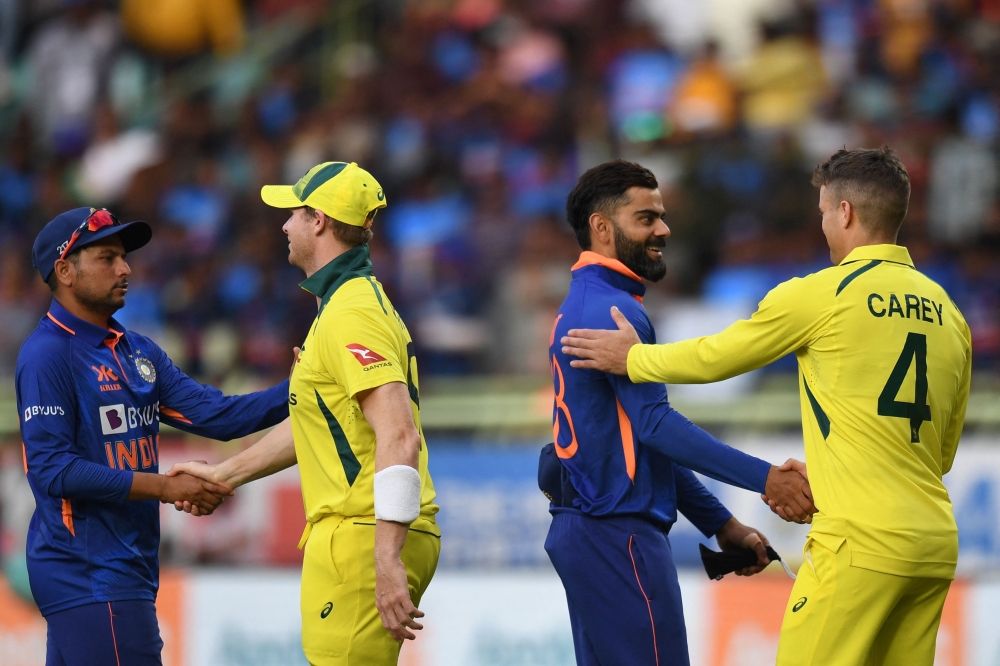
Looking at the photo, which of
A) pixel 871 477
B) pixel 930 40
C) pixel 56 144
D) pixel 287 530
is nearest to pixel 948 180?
pixel 930 40

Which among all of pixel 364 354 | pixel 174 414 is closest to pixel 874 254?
pixel 364 354

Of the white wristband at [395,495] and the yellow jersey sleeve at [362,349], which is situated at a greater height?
the yellow jersey sleeve at [362,349]

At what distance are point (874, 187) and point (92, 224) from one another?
290cm

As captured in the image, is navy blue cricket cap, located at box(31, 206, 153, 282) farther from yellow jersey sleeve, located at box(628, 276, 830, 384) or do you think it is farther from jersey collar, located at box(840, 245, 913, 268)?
jersey collar, located at box(840, 245, 913, 268)

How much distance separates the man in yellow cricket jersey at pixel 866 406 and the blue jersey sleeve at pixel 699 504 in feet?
2.64

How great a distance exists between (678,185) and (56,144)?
7338 millimetres

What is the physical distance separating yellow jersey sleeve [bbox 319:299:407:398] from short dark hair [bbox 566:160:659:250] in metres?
0.91

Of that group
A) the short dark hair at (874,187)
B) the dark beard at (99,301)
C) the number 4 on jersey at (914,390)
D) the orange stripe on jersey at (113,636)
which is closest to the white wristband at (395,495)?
the orange stripe on jersey at (113,636)

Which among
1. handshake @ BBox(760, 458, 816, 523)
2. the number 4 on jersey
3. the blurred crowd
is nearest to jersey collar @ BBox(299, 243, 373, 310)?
handshake @ BBox(760, 458, 816, 523)

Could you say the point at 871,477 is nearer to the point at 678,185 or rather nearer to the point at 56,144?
the point at 678,185

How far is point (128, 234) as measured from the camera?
5262 millimetres

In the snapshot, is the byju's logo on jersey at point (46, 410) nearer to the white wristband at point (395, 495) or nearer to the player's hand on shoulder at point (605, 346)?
the white wristband at point (395, 495)

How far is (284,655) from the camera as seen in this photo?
8367mm

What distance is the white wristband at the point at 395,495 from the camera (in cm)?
436
